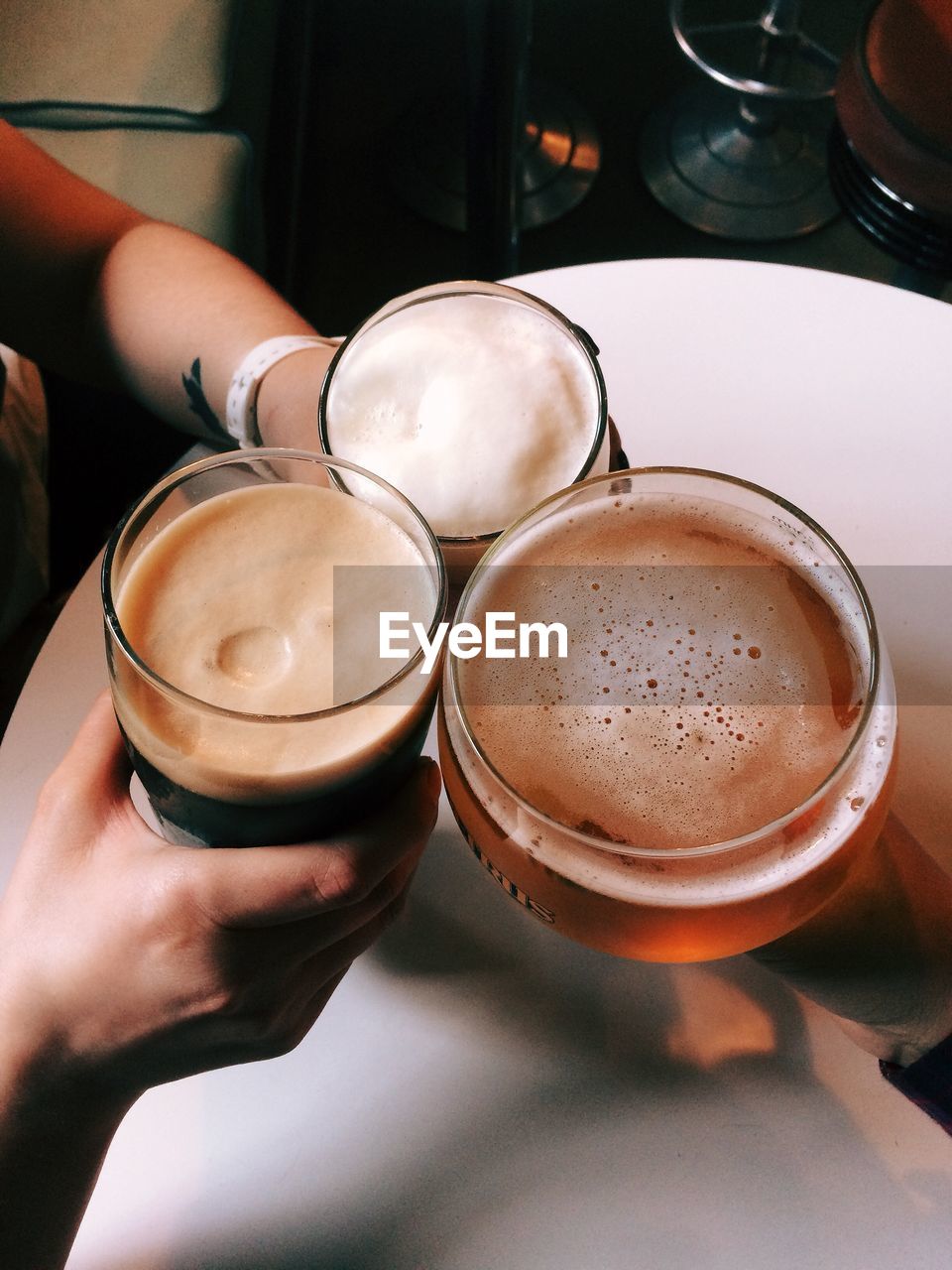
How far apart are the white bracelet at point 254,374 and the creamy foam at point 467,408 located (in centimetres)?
29

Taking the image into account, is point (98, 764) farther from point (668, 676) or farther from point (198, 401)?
point (198, 401)

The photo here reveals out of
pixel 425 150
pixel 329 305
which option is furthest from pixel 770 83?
pixel 329 305

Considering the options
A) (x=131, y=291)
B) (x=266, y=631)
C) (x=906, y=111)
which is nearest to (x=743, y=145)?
(x=906, y=111)

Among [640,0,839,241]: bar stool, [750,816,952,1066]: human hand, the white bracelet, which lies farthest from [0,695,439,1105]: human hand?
[640,0,839,241]: bar stool

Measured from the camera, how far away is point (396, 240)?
222cm

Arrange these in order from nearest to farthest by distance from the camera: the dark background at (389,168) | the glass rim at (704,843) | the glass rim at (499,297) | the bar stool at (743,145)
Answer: the glass rim at (704,843)
the glass rim at (499,297)
the dark background at (389,168)
the bar stool at (743,145)

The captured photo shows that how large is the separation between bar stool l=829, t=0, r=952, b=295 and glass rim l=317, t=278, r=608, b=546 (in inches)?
19.7

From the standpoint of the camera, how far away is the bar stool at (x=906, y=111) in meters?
1.04

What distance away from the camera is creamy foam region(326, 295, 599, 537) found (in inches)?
27.5

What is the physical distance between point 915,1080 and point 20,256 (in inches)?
42.4

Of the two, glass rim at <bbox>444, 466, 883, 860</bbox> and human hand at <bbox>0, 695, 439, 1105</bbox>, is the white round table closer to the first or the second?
human hand at <bbox>0, 695, 439, 1105</bbox>

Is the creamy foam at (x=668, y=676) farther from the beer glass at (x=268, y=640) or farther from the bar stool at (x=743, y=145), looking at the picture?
the bar stool at (x=743, y=145)

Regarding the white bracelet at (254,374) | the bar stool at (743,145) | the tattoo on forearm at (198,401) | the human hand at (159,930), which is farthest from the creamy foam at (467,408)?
the bar stool at (743,145)

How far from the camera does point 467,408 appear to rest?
0.73 m
